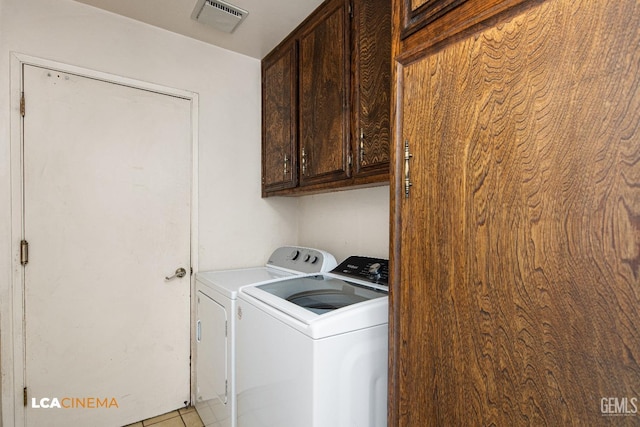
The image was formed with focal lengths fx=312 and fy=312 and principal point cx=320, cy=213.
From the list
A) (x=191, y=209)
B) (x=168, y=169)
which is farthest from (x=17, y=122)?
(x=191, y=209)

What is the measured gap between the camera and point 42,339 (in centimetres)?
169

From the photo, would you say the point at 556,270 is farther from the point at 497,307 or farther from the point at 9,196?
the point at 9,196

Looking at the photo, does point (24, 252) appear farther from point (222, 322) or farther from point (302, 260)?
point (302, 260)

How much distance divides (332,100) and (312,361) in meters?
1.24

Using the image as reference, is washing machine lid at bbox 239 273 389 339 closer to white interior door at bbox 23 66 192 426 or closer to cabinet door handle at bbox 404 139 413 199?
cabinet door handle at bbox 404 139 413 199

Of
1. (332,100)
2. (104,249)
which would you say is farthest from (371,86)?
(104,249)

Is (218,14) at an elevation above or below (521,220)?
above

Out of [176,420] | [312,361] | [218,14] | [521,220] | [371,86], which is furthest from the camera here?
[176,420]

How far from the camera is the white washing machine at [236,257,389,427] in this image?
1.01m

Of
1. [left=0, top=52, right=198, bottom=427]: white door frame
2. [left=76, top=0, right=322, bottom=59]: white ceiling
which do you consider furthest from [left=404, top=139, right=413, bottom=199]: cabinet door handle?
[left=0, top=52, right=198, bottom=427]: white door frame

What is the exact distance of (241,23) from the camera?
6.22 ft

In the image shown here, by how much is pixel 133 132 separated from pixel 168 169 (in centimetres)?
29

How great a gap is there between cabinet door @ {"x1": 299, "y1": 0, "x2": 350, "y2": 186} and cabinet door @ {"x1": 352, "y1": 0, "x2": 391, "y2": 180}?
7 centimetres

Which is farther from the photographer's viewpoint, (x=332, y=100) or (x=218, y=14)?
(x=218, y=14)
